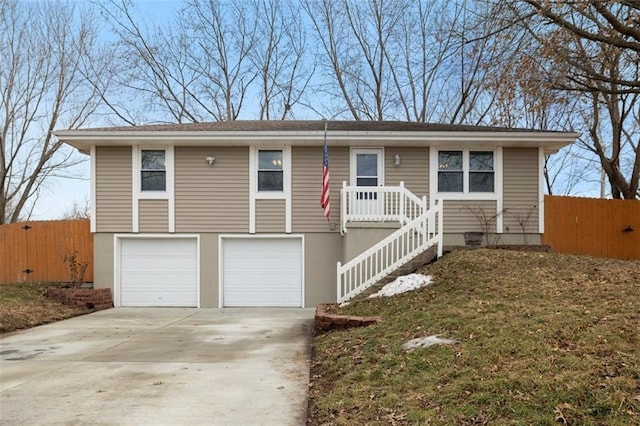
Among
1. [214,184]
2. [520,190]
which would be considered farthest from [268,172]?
[520,190]

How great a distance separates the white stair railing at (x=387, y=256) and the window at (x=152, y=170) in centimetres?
529

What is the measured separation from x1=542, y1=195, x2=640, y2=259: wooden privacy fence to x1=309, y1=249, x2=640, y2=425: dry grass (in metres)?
6.13

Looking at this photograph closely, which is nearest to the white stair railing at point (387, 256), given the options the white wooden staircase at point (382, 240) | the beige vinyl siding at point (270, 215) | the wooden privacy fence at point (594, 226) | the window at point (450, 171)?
the white wooden staircase at point (382, 240)

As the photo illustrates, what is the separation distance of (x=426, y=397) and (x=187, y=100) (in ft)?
71.5

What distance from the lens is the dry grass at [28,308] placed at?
8.60m

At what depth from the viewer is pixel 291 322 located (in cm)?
905

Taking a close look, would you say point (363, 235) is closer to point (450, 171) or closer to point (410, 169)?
point (410, 169)

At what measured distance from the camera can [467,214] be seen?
37.7 feet

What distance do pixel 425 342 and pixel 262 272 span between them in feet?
23.7

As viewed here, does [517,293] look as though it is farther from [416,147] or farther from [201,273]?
[201,273]

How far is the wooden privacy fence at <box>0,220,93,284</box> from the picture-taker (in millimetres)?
12555

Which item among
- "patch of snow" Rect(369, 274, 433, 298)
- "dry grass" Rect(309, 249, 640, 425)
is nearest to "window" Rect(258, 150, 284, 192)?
"patch of snow" Rect(369, 274, 433, 298)

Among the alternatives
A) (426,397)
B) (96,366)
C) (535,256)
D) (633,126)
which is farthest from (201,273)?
(633,126)

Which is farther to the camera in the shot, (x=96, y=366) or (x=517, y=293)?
(x=517, y=293)
